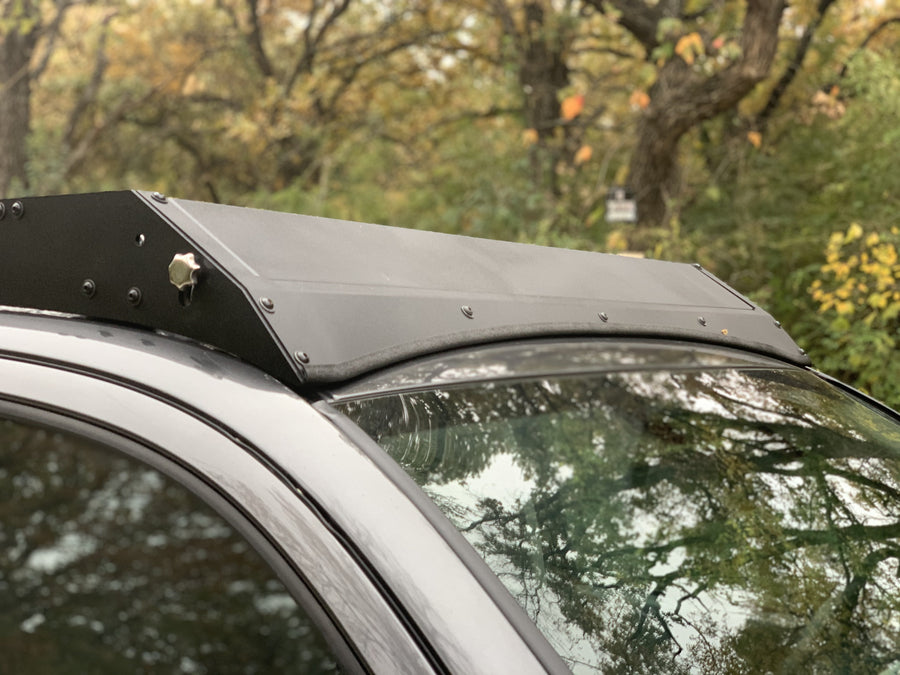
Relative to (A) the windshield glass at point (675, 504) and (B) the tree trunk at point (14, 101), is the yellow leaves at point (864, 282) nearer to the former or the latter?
(A) the windshield glass at point (675, 504)

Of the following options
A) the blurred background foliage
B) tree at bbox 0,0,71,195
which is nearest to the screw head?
the blurred background foliage

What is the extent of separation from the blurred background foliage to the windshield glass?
10.9ft

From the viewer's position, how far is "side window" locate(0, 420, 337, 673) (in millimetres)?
1074

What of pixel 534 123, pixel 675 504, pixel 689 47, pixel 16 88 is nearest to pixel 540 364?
pixel 675 504

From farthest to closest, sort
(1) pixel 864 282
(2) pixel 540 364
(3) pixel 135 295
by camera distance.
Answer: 1. (1) pixel 864 282
2. (2) pixel 540 364
3. (3) pixel 135 295

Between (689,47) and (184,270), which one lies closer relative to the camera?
(184,270)

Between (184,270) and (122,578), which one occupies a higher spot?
(184,270)

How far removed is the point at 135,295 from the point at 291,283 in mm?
232

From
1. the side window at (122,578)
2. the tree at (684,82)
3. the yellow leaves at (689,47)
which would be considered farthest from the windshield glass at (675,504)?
the tree at (684,82)

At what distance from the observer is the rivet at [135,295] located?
1299 mm

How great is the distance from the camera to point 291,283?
4.07 feet

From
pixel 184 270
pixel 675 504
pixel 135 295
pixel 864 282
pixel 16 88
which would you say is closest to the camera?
pixel 184 270

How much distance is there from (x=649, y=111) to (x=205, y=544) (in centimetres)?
704

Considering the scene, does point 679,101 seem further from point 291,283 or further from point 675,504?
point 291,283
